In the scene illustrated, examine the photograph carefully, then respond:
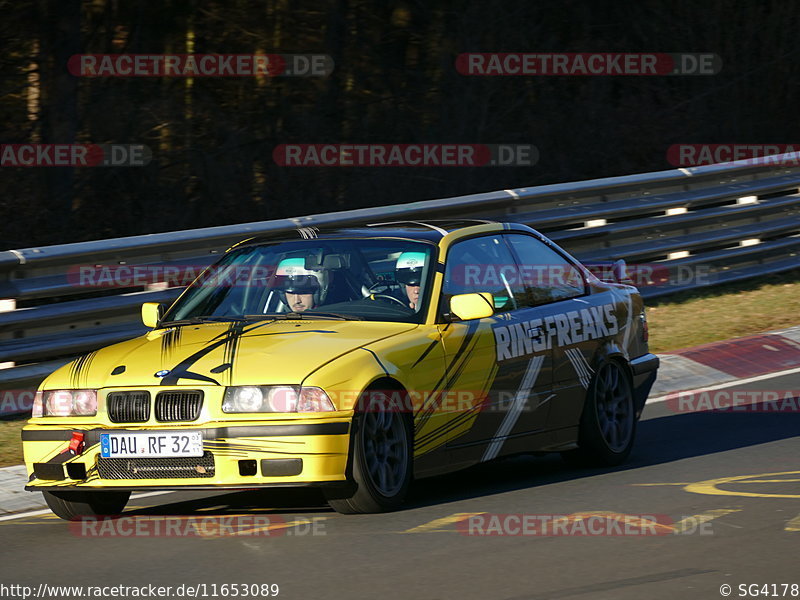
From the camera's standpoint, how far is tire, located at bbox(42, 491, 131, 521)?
7938 mm

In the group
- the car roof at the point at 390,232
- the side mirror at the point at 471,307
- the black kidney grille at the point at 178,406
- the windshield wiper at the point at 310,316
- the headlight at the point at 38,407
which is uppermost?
the car roof at the point at 390,232

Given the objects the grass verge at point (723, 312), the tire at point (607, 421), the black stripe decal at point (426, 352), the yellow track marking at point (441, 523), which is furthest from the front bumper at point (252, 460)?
the grass verge at point (723, 312)

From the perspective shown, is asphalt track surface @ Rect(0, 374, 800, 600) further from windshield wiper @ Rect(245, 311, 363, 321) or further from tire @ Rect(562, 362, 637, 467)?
windshield wiper @ Rect(245, 311, 363, 321)

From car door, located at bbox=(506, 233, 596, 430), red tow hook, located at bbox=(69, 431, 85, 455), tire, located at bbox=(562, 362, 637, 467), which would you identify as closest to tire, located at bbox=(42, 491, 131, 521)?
red tow hook, located at bbox=(69, 431, 85, 455)

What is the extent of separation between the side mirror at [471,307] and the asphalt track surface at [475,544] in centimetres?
101

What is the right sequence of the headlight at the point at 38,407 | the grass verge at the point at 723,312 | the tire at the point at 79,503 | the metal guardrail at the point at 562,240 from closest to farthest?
the headlight at the point at 38,407, the tire at the point at 79,503, the metal guardrail at the point at 562,240, the grass verge at the point at 723,312

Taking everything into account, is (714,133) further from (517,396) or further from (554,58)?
(517,396)

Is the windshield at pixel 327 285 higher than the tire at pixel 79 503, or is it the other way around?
the windshield at pixel 327 285

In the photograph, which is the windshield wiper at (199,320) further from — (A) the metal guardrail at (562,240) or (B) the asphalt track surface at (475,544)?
(A) the metal guardrail at (562,240)

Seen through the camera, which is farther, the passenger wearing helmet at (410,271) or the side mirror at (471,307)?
the passenger wearing helmet at (410,271)

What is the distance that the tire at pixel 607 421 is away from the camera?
9297mm

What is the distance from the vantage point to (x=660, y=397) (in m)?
12.4

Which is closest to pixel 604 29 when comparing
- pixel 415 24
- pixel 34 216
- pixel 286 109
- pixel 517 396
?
pixel 415 24

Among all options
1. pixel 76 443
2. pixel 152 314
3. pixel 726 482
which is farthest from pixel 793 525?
pixel 152 314
